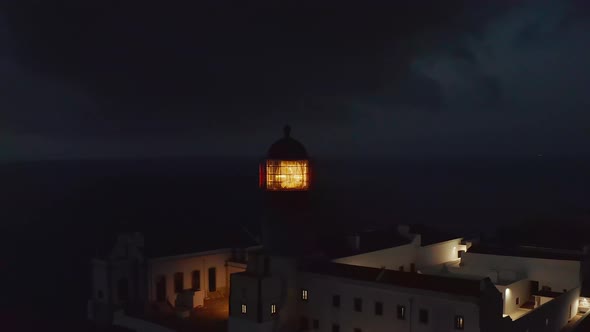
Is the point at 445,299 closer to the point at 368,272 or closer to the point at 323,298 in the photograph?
the point at 368,272

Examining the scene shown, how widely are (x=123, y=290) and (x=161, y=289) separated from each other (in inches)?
74.5

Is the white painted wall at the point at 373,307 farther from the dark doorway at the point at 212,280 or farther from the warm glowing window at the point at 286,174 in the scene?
the dark doorway at the point at 212,280

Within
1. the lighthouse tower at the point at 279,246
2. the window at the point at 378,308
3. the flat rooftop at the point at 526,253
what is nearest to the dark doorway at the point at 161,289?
the lighthouse tower at the point at 279,246

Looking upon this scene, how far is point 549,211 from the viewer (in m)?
103

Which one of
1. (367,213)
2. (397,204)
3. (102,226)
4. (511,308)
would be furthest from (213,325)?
(397,204)

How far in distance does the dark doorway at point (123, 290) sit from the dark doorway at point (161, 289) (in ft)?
5.08

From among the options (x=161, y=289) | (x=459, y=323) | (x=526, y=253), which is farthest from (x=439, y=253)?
(x=161, y=289)

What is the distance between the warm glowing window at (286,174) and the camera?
912 inches

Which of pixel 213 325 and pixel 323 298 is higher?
pixel 323 298

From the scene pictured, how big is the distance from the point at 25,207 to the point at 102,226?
3524cm

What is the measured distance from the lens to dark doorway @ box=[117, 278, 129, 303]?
88.3 ft

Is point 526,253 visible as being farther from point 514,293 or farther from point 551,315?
point 551,315

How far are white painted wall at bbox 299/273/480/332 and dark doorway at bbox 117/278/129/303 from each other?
9525mm

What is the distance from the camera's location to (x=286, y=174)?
A: 2319 centimetres
